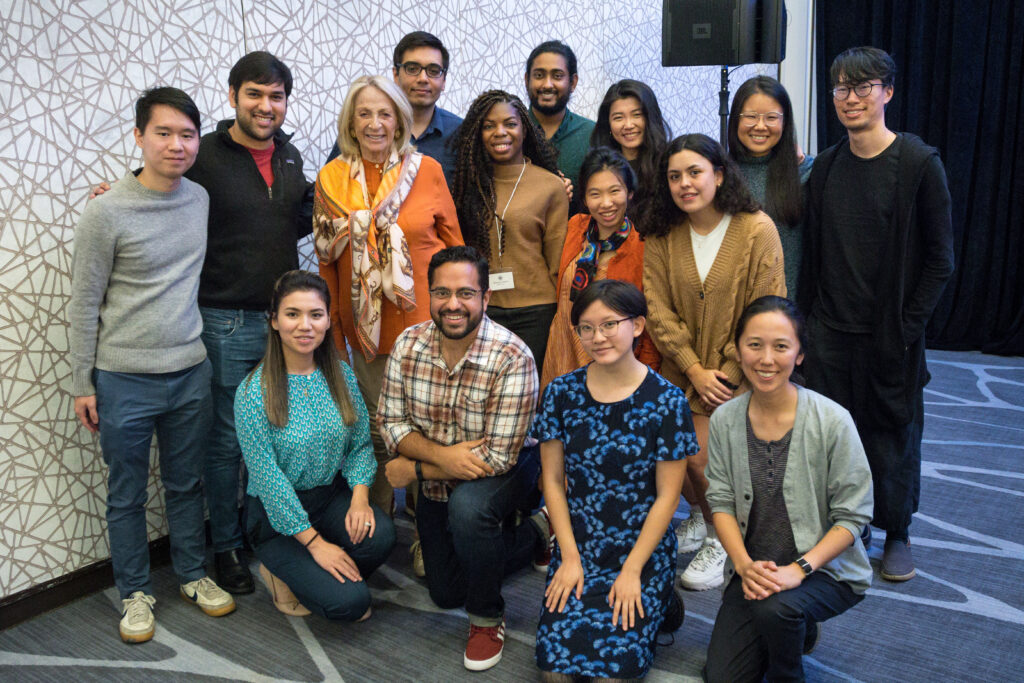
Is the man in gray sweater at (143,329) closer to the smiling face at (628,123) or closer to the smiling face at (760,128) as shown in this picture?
the smiling face at (628,123)

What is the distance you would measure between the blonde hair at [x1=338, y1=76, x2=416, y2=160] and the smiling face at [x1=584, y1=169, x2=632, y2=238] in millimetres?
569

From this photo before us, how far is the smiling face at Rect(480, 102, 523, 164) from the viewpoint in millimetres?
2525

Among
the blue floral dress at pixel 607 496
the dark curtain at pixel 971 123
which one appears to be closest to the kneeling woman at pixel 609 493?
the blue floral dress at pixel 607 496

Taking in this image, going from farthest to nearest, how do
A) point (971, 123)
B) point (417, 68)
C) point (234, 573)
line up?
1. point (971, 123)
2. point (417, 68)
3. point (234, 573)

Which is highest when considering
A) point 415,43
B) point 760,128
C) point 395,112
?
point 415,43

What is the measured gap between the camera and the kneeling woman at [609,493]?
6.11 feet

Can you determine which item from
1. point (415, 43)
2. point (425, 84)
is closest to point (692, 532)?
point (425, 84)

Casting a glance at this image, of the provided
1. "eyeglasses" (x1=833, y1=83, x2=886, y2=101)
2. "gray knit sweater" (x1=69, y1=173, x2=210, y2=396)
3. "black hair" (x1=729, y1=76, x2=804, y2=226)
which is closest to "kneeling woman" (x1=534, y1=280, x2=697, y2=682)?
"black hair" (x1=729, y1=76, x2=804, y2=226)

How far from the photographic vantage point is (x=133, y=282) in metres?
2.10

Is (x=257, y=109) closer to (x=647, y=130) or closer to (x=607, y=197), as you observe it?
(x=607, y=197)

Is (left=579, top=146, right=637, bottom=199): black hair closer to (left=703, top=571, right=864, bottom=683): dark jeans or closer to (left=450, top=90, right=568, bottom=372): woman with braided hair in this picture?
(left=450, top=90, right=568, bottom=372): woman with braided hair

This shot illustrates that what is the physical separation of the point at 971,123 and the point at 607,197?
3.91 m

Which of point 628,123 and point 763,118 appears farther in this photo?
point 628,123

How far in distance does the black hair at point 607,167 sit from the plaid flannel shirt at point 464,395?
1.83 ft
